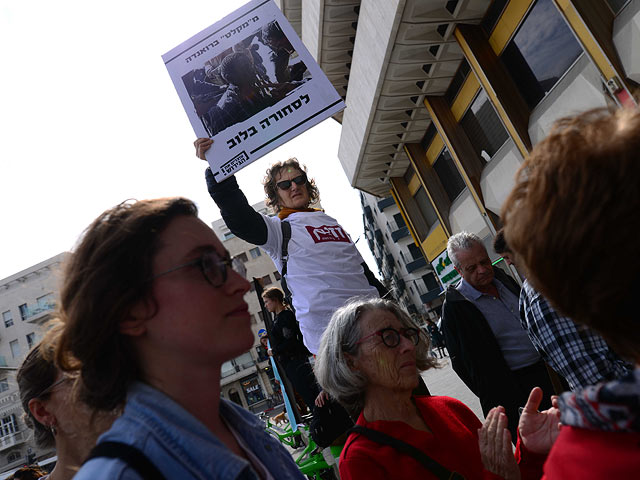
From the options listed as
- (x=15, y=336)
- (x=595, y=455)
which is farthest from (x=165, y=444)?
(x=15, y=336)

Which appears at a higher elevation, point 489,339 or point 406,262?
point 406,262

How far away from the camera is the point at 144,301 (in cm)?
145

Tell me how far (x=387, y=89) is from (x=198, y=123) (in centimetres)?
1481

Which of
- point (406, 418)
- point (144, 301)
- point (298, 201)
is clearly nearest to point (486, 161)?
point (298, 201)

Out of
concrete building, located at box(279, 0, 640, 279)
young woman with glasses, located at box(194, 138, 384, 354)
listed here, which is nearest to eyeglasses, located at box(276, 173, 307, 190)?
young woman with glasses, located at box(194, 138, 384, 354)

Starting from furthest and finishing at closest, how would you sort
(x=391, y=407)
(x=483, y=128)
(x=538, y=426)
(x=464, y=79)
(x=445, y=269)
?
(x=445, y=269), (x=464, y=79), (x=483, y=128), (x=391, y=407), (x=538, y=426)

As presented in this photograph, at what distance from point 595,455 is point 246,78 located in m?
2.97

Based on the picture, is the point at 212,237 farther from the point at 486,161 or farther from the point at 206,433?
the point at 486,161

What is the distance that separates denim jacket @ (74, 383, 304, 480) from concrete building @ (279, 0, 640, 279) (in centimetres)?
1000

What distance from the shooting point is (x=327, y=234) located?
334 cm

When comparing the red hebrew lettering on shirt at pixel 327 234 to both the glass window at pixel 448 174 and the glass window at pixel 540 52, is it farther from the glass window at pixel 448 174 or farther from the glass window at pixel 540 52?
the glass window at pixel 448 174

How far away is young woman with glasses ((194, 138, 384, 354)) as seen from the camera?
10.2ft

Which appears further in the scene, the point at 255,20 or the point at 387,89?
the point at 387,89

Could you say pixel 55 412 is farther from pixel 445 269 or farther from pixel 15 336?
pixel 15 336
